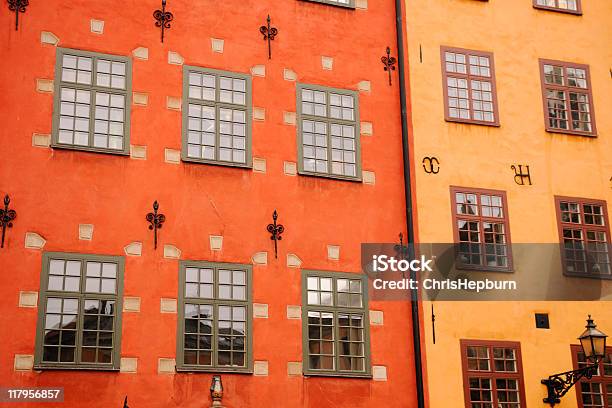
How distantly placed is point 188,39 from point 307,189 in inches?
120

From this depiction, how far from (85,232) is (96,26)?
3.31m

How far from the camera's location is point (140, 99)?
14438 mm

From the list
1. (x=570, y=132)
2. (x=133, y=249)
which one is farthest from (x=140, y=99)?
(x=570, y=132)

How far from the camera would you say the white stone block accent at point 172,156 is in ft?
46.9

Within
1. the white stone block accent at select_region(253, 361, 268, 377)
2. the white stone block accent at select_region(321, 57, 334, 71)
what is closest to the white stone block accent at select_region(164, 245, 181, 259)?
the white stone block accent at select_region(253, 361, 268, 377)

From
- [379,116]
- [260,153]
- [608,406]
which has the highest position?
[379,116]

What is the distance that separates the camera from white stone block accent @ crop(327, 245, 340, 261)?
14836 millimetres

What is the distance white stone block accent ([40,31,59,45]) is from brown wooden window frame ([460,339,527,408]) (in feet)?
25.7

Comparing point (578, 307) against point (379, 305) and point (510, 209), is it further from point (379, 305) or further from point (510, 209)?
point (379, 305)

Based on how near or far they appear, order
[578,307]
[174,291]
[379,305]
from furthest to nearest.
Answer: [578,307]
[379,305]
[174,291]

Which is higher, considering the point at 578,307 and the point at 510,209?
the point at 510,209

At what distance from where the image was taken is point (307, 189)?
49.3ft

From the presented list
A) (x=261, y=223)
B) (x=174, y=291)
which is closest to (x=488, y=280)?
(x=261, y=223)

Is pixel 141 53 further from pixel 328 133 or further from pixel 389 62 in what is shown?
pixel 389 62
